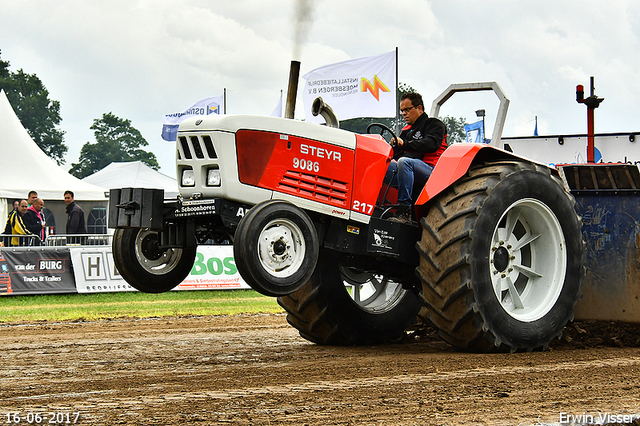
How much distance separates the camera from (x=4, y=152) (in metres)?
23.5

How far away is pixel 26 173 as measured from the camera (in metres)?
23.5

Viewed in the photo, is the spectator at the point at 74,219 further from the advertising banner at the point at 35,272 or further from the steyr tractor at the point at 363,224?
the steyr tractor at the point at 363,224

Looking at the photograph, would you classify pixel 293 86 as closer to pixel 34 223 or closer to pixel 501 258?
pixel 501 258

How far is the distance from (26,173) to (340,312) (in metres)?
19.0

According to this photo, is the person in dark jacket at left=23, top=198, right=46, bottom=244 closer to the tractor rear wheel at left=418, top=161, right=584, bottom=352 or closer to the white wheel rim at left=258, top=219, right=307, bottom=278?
the white wheel rim at left=258, top=219, right=307, bottom=278

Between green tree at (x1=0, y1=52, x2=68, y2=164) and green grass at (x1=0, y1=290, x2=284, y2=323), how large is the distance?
6348 centimetres

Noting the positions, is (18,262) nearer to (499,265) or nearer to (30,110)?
(499,265)

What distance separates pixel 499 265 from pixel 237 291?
35.7 feet

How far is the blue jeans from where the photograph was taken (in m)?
6.20

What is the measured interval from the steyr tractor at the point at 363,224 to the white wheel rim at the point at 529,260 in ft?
0.03

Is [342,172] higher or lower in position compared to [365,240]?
higher

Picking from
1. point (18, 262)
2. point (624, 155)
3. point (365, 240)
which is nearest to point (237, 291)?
point (18, 262)

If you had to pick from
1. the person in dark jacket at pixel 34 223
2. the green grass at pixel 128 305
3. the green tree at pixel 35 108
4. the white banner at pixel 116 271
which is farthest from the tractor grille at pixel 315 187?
the green tree at pixel 35 108

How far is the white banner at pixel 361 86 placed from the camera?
68.8 ft
